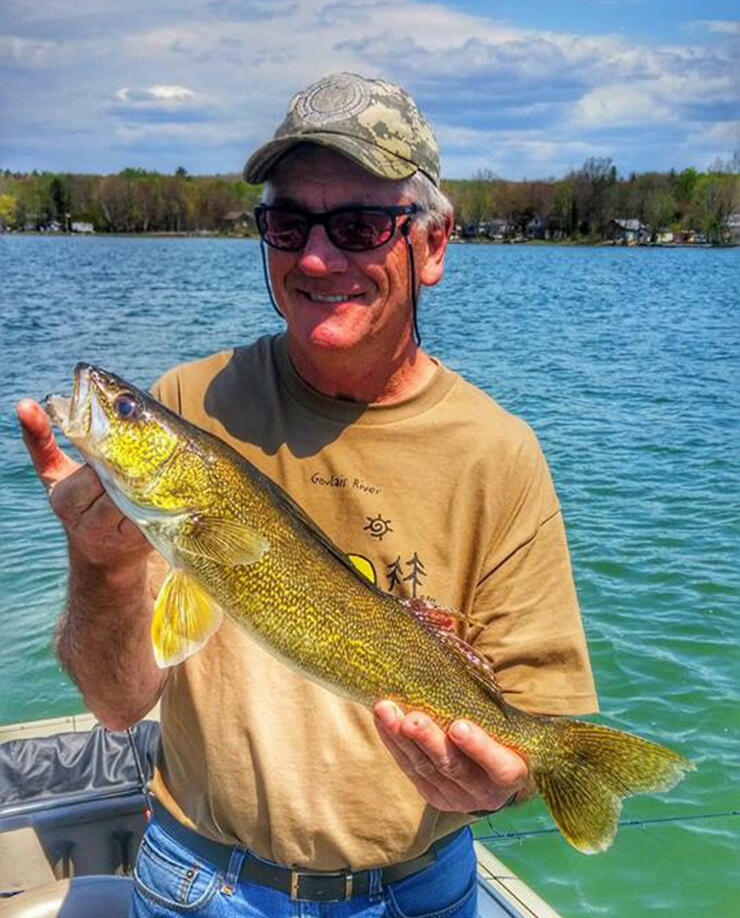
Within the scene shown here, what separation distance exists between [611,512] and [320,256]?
492 inches

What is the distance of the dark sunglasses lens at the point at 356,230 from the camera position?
2889 millimetres

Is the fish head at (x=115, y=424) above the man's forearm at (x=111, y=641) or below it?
above

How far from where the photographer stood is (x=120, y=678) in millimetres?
2855

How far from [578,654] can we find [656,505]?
502 inches

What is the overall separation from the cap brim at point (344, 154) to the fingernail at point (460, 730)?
1483 mm

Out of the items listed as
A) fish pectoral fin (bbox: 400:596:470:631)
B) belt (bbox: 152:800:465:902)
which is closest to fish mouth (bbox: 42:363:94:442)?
fish pectoral fin (bbox: 400:596:470:631)

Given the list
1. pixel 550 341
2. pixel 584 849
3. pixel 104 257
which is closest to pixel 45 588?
pixel 584 849

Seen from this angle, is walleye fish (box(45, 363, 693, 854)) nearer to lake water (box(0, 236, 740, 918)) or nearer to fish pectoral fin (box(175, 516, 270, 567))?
fish pectoral fin (box(175, 516, 270, 567))

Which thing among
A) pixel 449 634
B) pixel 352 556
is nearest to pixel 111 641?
pixel 352 556

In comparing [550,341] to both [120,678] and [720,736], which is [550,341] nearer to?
[720,736]

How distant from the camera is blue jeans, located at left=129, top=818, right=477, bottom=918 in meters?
2.78

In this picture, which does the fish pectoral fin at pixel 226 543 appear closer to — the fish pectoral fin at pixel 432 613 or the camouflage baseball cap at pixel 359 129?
the fish pectoral fin at pixel 432 613

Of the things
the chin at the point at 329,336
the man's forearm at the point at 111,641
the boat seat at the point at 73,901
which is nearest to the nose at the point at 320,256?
the chin at the point at 329,336

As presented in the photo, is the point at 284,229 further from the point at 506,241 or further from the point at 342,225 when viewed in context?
the point at 506,241
